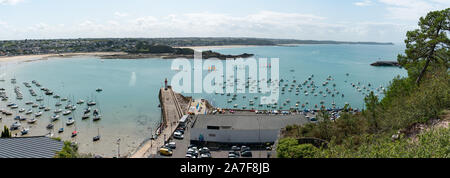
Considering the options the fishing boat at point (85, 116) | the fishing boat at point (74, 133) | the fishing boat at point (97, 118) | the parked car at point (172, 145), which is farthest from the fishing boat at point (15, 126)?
the parked car at point (172, 145)

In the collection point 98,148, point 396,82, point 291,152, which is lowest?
point 98,148

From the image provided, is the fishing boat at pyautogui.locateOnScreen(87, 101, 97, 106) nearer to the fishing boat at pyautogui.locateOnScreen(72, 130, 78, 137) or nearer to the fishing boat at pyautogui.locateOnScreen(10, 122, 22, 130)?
the fishing boat at pyautogui.locateOnScreen(10, 122, 22, 130)

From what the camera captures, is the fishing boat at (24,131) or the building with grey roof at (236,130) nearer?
the building with grey roof at (236,130)

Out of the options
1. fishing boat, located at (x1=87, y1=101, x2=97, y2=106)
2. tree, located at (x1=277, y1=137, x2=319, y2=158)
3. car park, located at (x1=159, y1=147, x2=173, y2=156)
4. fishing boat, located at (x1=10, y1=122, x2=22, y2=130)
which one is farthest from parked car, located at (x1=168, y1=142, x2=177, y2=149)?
fishing boat, located at (x1=87, y1=101, x2=97, y2=106)

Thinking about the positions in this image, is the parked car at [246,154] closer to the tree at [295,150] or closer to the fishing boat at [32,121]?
the tree at [295,150]
